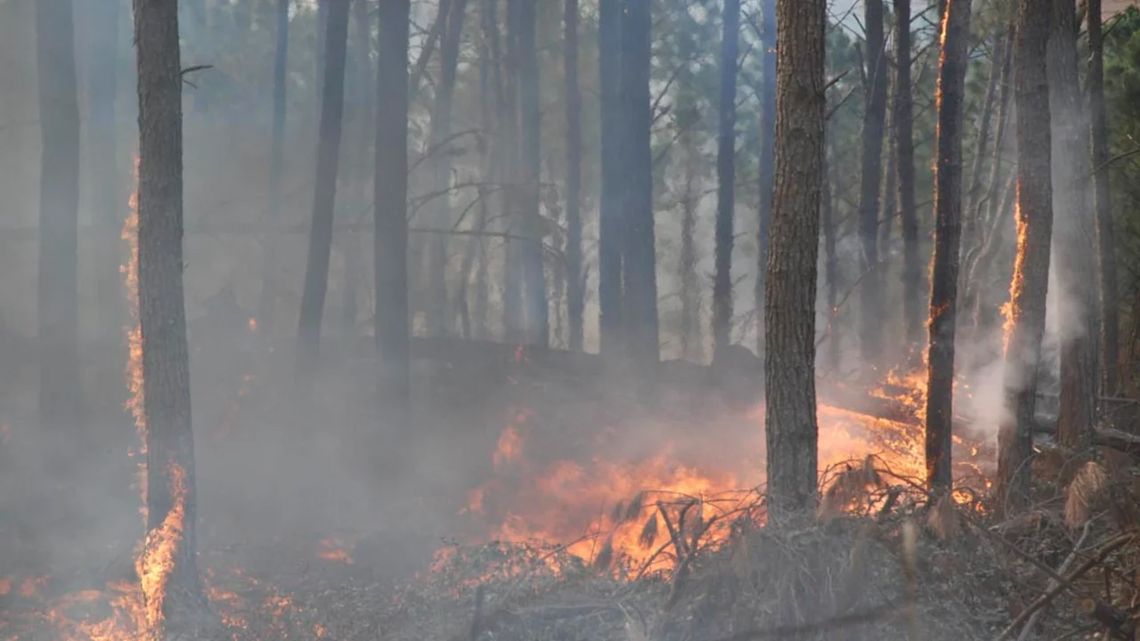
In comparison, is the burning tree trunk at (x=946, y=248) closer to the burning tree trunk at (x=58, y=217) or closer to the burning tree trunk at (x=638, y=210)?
the burning tree trunk at (x=638, y=210)

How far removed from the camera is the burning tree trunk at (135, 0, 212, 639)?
11.1 m

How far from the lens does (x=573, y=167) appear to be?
31.5m

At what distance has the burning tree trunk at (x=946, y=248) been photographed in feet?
38.2

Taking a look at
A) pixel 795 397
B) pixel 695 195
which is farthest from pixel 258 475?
pixel 695 195

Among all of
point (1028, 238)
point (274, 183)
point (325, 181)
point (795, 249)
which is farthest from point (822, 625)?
point (274, 183)

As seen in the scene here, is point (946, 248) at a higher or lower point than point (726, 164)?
lower

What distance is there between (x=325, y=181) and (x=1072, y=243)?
12.3m

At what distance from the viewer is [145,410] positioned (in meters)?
11.5

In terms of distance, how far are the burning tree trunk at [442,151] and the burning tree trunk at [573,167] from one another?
2959mm

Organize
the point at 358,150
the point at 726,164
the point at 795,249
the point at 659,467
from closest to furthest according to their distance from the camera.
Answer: the point at 795,249
the point at 659,467
the point at 726,164
the point at 358,150

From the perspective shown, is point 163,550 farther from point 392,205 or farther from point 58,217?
point 58,217

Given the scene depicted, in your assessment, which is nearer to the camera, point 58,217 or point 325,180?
point 58,217

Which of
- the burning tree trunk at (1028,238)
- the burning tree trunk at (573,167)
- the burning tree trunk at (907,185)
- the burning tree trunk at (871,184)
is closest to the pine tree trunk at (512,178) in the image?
the burning tree trunk at (573,167)

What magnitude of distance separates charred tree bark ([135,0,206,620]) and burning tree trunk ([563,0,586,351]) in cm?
1760
